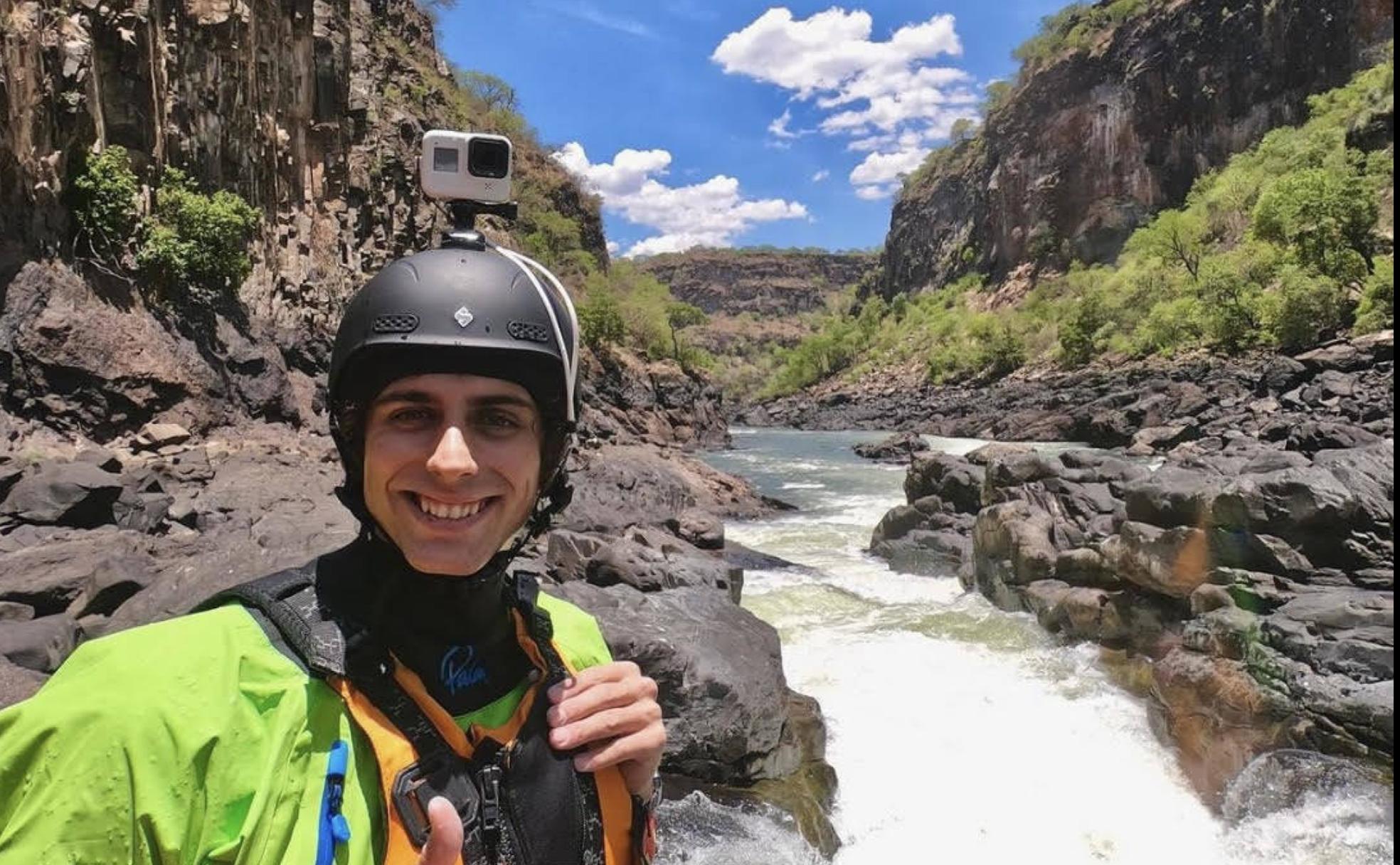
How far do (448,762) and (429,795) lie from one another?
0.05 meters

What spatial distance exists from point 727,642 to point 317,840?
5238 millimetres

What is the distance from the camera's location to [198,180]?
52.1 feet

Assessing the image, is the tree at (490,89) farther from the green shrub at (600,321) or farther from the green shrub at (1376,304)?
the green shrub at (1376,304)

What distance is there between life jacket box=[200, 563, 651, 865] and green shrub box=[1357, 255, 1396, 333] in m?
27.9

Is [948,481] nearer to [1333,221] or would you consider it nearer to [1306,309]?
[1306,309]

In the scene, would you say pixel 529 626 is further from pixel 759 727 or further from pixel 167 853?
pixel 759 727

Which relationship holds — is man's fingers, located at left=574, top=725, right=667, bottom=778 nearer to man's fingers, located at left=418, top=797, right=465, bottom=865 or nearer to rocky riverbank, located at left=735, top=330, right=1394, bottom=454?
man's fingers, located at left=418, top=797, right=465, bottom=865

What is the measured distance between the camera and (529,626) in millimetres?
Answer: 1593

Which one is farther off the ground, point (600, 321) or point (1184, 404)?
point (600, 321)

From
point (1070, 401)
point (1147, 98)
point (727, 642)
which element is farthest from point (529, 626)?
point (1147, 98)

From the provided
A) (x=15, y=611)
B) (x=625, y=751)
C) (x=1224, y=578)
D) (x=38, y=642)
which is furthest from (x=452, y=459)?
(x=1224, y=578)

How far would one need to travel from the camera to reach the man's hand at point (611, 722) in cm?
138

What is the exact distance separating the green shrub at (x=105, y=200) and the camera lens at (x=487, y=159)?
14314 mm

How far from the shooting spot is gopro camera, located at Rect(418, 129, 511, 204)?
1.65 meters
